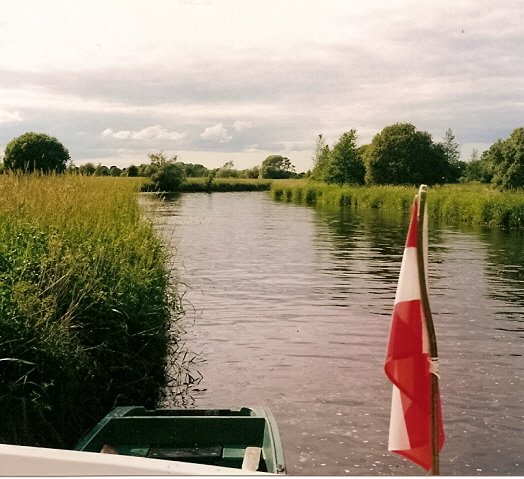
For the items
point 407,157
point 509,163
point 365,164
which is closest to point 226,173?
point 509,163

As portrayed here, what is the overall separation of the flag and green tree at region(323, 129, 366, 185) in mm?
18077

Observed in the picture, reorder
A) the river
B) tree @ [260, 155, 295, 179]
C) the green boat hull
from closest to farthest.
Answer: the green boat hull < the river < tree @ [260, 155, 295, 179]

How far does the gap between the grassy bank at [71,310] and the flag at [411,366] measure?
203cm

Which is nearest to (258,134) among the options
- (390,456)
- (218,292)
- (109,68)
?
(109,68)

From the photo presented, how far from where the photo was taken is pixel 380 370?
5590mm

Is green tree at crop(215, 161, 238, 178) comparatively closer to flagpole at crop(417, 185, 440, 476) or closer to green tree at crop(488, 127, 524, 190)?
green tree at crop(488, 127, 524, 190)

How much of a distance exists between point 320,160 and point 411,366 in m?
17.1

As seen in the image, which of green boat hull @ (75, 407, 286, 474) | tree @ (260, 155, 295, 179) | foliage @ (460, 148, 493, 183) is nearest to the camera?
green boat hull @ (75, 407, 286, 474)

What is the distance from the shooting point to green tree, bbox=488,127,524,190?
1347cm

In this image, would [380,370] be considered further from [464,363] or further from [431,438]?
[431,438]

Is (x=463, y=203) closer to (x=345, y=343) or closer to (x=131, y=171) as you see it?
(x=131, y=171)

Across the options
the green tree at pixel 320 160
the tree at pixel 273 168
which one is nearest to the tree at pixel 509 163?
the green tree at pixel 320 160

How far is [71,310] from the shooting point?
4094mm

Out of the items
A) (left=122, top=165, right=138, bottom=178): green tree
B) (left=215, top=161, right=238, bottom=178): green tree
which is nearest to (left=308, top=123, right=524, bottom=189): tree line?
(left=215, top=161, right=238, bottom=178): green tree
